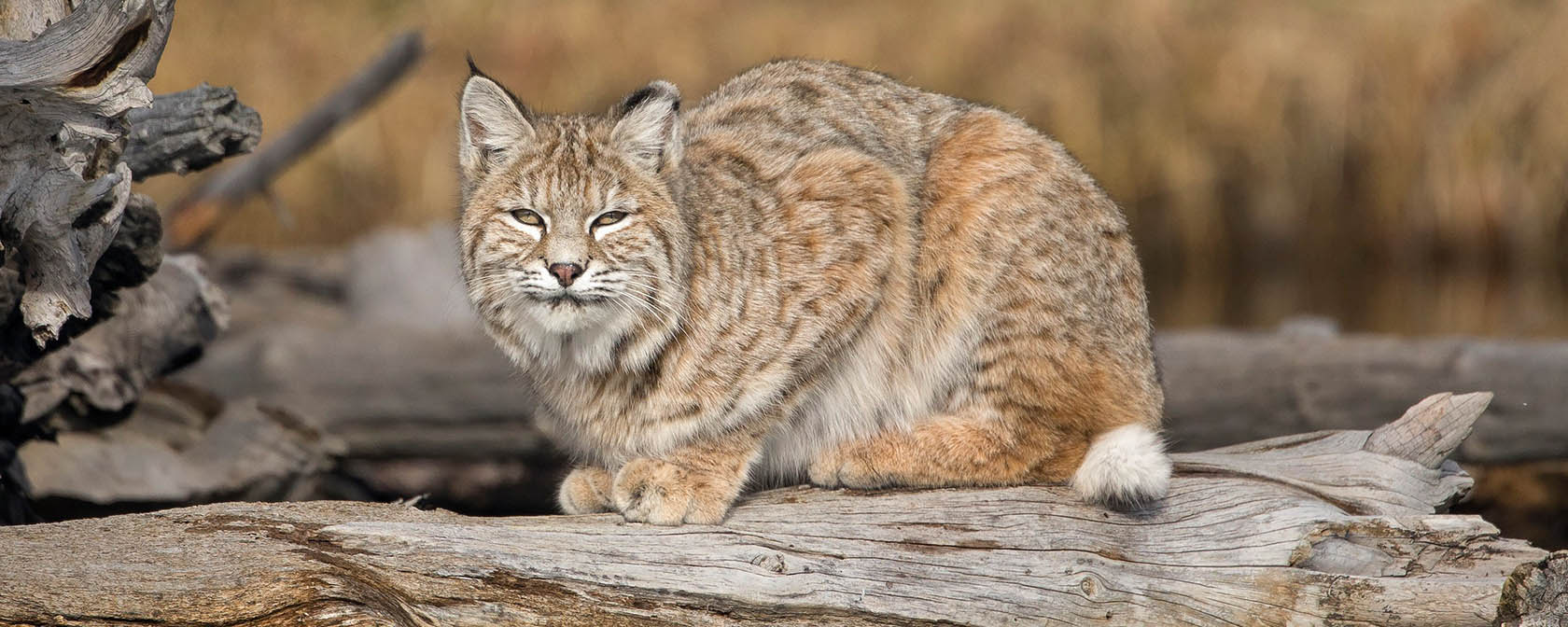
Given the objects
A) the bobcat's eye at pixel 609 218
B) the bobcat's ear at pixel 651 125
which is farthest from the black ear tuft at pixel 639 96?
the bobcat's eye at pixel 609 218

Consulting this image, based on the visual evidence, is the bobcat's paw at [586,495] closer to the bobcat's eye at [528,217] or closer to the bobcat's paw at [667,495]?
the bobcat's paw at [667,495]

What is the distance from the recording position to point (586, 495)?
15.2 ft

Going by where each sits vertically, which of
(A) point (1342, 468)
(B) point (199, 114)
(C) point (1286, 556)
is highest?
(B) point (199, 114)

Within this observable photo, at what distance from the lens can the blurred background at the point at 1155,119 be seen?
11359 millimetres

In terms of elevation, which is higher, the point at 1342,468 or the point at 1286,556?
the point at 1342,468

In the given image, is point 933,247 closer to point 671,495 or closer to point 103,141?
point 671,495

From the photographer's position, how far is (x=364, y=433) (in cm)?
759

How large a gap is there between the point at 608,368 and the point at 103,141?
1530mm

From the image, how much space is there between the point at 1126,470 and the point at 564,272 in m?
1.67

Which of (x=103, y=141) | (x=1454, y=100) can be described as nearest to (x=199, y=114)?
(x=103, y=141)

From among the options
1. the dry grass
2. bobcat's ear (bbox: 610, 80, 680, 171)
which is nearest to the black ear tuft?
bobcat's ear (bbox: 610, 80, 680, 171)

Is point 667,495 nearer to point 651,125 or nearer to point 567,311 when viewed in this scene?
point 567,311

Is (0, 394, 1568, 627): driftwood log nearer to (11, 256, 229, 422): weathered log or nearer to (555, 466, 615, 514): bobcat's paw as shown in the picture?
(555, 466, 615, 514): bobcat's paw

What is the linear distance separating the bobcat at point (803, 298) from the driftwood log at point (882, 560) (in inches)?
9.1
